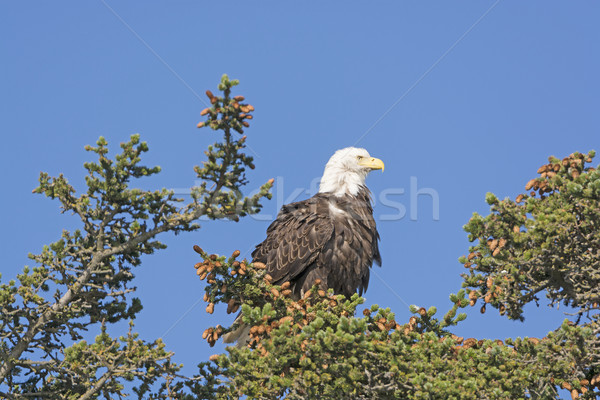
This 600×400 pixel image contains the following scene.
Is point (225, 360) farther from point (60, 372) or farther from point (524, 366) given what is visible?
point (524, 366)

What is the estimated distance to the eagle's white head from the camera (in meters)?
10.6

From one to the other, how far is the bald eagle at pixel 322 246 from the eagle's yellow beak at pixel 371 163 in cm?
92

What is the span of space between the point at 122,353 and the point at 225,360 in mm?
932

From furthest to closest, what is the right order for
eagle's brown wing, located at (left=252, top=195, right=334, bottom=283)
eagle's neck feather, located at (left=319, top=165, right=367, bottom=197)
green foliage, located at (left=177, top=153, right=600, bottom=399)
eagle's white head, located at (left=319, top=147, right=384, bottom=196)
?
eagle's white head, located at (left=319, top=147, right=384, bottom=196) → eagle's neck feather, located at (left=319, top=165, right=367, bottom=197) → eagle's brown wing, located at (left=252, top=195, right=334, bottom=283) → green foliage, located at (left=177, top=153, right=600, bottom=399)

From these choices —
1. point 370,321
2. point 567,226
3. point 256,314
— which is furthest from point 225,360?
point 567,226

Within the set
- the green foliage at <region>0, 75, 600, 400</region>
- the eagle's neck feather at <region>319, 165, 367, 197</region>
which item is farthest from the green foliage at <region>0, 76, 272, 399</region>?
the eagle's neck feather at <region>319, 165, 367, 197</region>

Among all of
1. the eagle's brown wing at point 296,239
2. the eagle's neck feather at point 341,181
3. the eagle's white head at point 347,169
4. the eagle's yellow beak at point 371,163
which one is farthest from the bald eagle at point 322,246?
the eagle's yellow beak at point 371,163

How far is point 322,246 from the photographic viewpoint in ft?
30.3

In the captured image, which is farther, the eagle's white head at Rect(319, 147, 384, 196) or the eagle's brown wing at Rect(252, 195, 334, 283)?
the eagle's white head at Rect(319, 147, 384, 196)

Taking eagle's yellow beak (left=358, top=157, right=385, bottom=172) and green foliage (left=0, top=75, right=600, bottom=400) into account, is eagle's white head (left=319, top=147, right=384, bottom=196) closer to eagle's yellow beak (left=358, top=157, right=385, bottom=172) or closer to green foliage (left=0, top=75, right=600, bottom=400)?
eagle's yellow beak (left=358, top=157, right=385, bottom=172)

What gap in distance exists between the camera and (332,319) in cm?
590

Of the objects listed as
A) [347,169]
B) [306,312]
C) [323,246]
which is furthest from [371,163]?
[306,312]

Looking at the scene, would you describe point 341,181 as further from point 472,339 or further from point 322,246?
point 472,339

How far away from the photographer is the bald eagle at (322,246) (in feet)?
30.6
